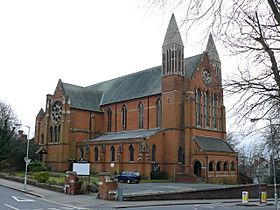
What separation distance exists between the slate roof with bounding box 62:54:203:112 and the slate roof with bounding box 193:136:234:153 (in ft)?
32.0

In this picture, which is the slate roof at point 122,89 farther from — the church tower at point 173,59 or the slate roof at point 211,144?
the slate roof at point 211,144

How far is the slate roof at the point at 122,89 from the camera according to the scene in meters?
58.3

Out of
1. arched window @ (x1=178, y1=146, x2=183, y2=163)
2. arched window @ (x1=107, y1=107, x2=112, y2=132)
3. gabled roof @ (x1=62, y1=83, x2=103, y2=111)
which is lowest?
arched window @ (x1=178, y1=146, x2=183, y2=163)

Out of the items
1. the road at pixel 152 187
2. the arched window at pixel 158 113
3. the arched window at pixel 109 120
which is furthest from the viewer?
the arched window at pixel 109 120

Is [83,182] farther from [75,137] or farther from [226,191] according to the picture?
[75,137]

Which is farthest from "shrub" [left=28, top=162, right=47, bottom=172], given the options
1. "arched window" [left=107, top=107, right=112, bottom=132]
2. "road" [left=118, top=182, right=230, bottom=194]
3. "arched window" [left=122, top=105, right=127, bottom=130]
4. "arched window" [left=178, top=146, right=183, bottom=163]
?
"arched window" [left=178, top=146, right=183, bottom=163]

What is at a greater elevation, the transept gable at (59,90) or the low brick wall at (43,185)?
the transept gable at (59,90)

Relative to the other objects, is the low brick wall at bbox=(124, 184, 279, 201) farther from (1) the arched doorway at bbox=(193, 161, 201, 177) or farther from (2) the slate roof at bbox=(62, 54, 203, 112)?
(2) the slate roof at bbox=(62, 54, 203, 112)

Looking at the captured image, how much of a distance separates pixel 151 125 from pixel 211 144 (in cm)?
995

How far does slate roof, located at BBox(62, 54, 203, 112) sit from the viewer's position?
5834 cm

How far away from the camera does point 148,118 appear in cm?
5769

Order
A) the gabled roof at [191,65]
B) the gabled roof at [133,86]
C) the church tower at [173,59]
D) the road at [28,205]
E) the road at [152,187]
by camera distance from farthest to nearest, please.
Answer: the gabled roof at [133,86]
the gabled roof at [191,65]
the church tower at [173,59]
the road at [152,187]
the road at [28,205]

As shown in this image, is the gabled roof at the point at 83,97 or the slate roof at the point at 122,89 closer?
the slate roof at the point at 122,89

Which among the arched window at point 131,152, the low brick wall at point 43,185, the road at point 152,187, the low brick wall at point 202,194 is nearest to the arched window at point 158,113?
the arched window at point 131,152
